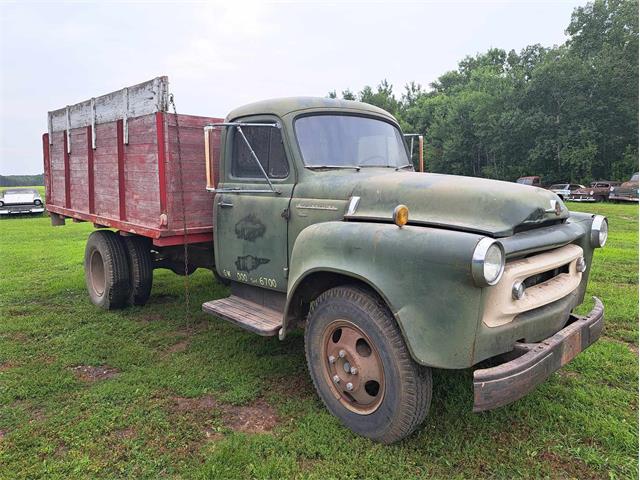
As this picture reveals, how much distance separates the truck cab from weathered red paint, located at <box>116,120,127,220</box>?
1505 mm

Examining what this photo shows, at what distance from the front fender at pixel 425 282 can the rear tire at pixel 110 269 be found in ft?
12.0

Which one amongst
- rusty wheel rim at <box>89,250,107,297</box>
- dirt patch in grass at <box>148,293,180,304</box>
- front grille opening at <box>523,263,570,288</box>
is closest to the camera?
front grille opening at <box>523,263,570,288</box>

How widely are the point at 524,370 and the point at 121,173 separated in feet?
14.0

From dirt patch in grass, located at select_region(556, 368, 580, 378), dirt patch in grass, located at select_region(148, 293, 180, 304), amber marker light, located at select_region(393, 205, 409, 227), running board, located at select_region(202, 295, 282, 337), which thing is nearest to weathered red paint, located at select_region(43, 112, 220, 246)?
running board, located at select_region(202, 295, 282, 337)

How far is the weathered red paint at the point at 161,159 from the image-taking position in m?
4.42

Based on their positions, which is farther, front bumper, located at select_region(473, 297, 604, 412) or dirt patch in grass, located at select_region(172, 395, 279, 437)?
dirt patch in grass, located at select_region(172, 395, 279, 437)

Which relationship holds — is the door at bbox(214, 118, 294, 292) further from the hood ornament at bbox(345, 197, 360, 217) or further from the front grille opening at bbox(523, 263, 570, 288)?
the front grille opening at bbox(523, 263, 570, 288)

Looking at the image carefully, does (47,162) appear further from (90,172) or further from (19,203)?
(19,203)

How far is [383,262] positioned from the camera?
2.80m

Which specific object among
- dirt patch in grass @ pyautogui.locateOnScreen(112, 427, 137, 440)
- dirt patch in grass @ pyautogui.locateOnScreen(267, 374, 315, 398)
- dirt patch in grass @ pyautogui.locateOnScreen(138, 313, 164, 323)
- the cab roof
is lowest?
dirt patch in grass @ pyautogui.locateOnScreen(112, 427, 137, 440)

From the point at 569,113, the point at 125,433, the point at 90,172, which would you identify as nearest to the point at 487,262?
the point at 125,433

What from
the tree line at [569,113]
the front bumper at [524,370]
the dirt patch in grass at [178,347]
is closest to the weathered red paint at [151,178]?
the dirt patch in grass at [178,347]

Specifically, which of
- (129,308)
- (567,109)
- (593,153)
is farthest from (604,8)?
(129,308)

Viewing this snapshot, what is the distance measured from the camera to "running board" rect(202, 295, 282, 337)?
3701 mm
